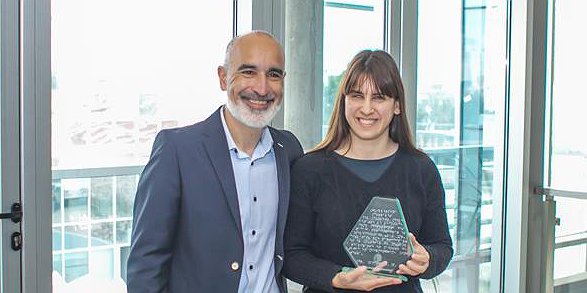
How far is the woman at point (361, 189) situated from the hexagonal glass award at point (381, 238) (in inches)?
1.0

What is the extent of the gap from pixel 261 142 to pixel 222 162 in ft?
0.58

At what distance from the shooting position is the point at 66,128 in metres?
2.42

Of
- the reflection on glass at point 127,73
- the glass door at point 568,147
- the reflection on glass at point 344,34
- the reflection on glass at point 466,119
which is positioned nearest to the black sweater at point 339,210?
the reflection on glass at point 127,73

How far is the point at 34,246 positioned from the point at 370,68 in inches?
51.6

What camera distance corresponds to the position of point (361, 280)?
179cm

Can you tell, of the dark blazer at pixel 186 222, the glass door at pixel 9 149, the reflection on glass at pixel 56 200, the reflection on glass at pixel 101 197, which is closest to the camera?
the dark blazer at pixel 186 222

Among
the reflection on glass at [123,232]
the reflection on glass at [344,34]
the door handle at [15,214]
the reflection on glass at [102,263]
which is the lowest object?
the reflection on glass at [102,263]

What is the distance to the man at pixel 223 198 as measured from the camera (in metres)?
1.76

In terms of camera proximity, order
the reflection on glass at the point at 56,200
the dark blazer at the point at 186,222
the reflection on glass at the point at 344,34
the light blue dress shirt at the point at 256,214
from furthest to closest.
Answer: the reflection on glass at the point at 344,34
the reflection on glass at the point at 56,200
the light blue dress shirt at the point at 256,214
the dark blazer at the point at 186,222

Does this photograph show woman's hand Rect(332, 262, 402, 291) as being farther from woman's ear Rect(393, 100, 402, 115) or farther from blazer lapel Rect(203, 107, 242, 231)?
woman's ear Rect(393, 100, 402, 115)

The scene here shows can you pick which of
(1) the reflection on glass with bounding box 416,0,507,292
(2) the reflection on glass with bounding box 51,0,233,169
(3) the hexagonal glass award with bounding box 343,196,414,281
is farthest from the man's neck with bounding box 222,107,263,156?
(1) the reflection on glass with bounding box 416,0,507,292

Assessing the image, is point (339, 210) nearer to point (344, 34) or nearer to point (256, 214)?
point (256, 214)

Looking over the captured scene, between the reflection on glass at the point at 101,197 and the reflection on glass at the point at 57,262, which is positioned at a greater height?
the reflection on glass at the point at 101,197

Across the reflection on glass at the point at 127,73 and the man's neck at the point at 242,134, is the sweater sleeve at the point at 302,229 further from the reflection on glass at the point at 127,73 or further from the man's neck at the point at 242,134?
the reflection on glass at the point at 127,73
